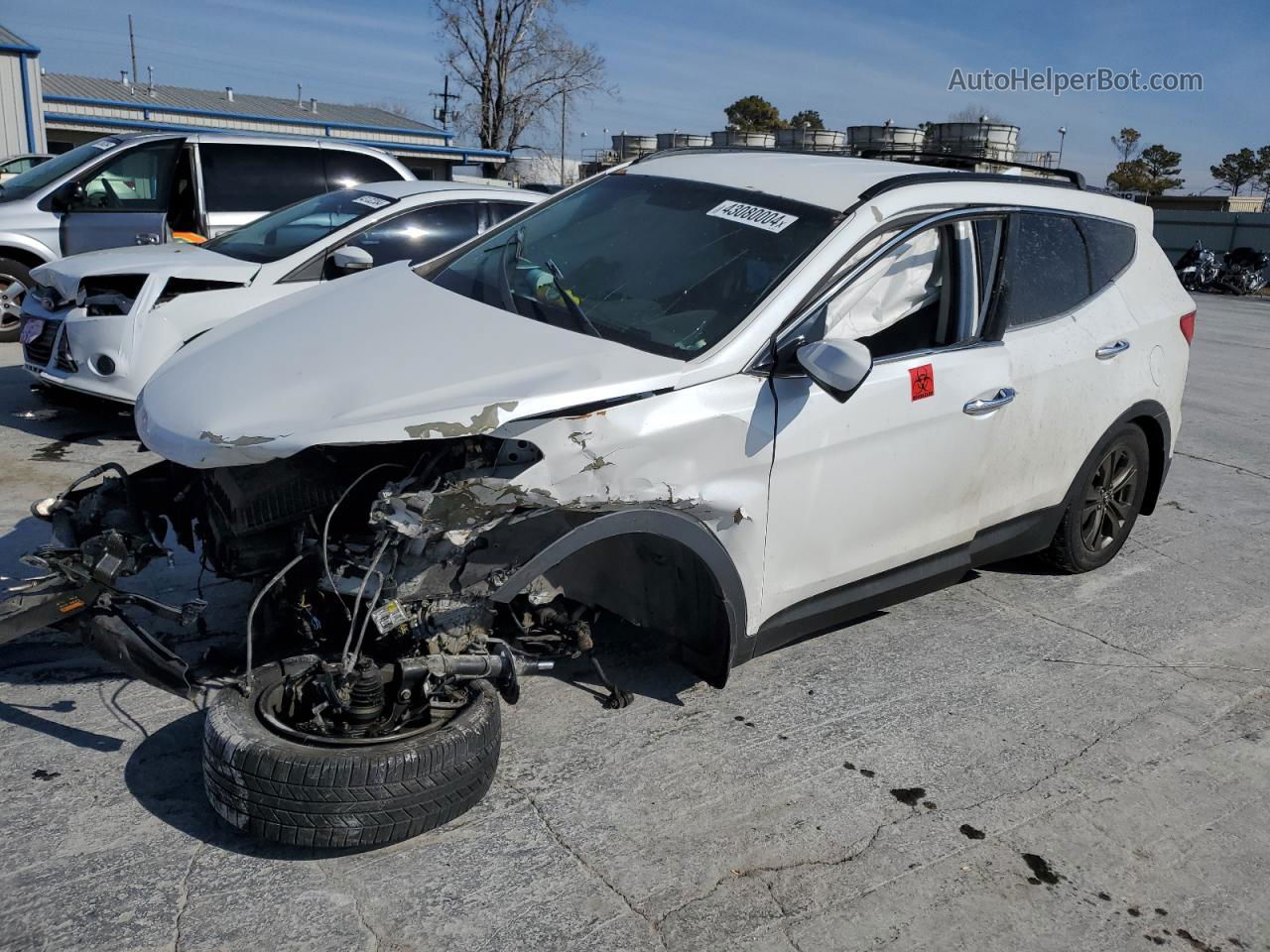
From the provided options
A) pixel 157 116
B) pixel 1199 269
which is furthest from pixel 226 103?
pixel 1199 269

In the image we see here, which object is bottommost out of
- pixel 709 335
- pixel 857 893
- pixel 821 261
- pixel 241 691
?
pixel 857 893

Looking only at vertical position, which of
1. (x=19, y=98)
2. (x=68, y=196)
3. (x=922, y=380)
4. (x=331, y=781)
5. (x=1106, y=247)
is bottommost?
(x=331, y=781)

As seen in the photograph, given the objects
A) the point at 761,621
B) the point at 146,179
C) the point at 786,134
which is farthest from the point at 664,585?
the point at 786,134

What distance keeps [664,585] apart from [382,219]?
4.73 meters

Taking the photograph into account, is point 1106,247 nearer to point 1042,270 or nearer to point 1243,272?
point 1042,270

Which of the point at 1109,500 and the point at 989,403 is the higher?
the point at 989,403

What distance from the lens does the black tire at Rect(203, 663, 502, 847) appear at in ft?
8.94

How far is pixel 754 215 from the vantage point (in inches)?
150

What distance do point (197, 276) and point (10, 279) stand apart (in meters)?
4.27

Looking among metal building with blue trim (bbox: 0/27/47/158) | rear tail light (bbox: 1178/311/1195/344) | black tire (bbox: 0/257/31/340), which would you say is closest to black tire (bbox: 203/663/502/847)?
rear tail light (bbox: 1178/311/1195/344)

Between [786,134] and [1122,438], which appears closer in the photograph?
[1122,438]

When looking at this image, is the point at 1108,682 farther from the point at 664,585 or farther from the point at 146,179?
the point at 146,179

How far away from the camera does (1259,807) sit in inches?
135

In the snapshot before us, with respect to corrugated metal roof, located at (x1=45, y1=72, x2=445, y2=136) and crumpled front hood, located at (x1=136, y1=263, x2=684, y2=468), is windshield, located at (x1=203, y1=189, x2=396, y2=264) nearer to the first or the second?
crumpled front hood, located at (x1=136, y1=263, x2=684, y2=468)
